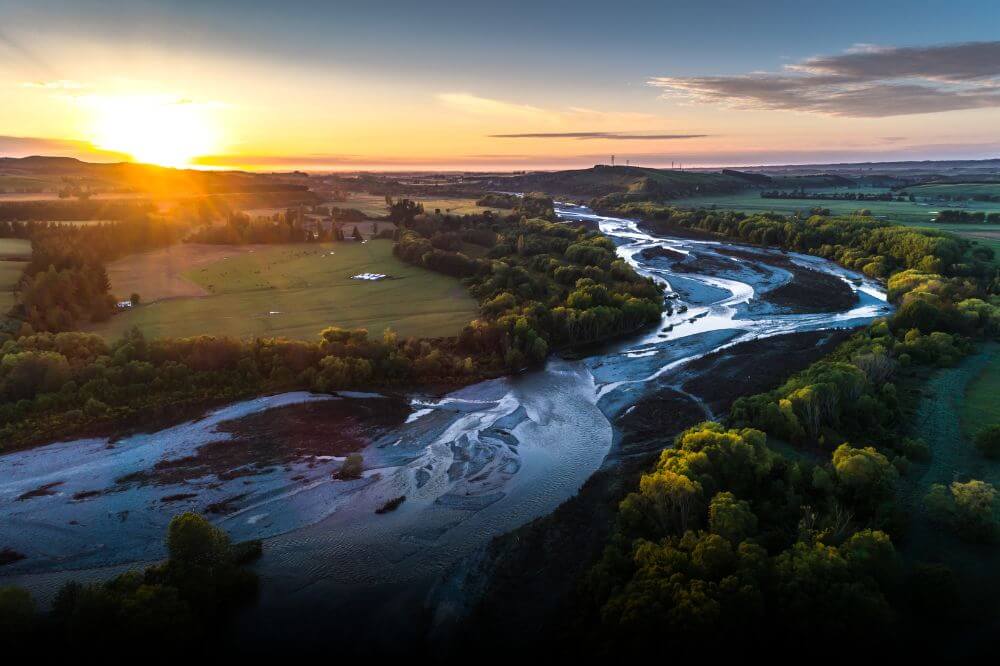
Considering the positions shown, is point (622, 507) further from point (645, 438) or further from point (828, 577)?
point (645, 438)

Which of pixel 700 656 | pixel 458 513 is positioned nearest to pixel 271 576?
pixel 458 513

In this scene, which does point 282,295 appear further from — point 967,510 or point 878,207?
point 878,207

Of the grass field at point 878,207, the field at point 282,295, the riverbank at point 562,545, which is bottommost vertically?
the riverbank at point 562,545

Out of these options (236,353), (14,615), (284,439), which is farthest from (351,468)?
(236,353)

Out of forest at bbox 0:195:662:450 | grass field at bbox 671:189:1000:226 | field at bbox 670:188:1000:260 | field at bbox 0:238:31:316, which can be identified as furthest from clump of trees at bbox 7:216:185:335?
grass field at bbox 671:189:1000:226

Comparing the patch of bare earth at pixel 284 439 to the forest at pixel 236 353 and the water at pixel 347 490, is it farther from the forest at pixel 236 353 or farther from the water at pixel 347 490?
the forest at pixel 236 353

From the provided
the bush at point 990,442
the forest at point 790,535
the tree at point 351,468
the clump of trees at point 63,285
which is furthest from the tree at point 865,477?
the clump of trees at point 63,285
